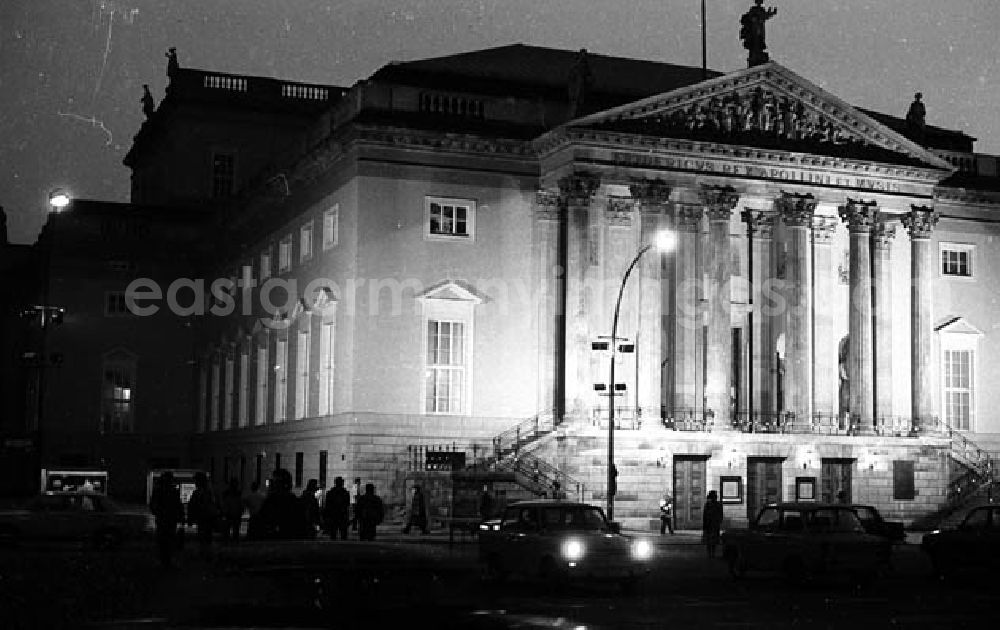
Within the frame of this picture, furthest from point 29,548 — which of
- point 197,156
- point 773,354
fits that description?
point 197,156

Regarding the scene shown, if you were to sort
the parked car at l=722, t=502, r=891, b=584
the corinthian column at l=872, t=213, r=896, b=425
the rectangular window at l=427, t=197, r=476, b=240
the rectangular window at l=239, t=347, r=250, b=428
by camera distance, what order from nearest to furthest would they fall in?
the parked car at l=722, t=502, r=891, b=584 → the rectangular window at l=427, t=197, r=476, b=240 → the corinthian column at l=872, t=213, r=896, b=425 → the rectangular window at l=239, t=347, r=250, b=428

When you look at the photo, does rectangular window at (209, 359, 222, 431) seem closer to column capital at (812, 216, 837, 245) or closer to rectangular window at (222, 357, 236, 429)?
rectangular window at (222, 357, 236, 429)

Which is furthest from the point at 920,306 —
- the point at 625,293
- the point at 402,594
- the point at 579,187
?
the point at 402,594

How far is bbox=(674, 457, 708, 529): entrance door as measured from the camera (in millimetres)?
53594

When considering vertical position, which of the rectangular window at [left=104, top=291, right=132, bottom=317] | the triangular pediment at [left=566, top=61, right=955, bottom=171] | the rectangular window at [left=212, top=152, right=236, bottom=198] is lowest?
the rectangular window at [left=104, top=291, right=132, bottom=317]

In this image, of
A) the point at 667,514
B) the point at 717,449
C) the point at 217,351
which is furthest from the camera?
the point at 217,351

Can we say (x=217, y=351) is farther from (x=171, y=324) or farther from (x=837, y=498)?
(x=837, y=498)

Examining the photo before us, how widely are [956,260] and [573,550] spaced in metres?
41.2

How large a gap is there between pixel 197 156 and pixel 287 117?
5.34 metres

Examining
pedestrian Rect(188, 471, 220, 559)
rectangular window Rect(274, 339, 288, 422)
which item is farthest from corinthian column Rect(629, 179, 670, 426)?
pedestrian Rect(188, 471, 220, 559)


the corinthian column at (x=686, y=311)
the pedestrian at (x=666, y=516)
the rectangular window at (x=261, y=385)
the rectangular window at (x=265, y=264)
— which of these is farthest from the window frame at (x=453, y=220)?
the rectangular window at (x=261, y=385)

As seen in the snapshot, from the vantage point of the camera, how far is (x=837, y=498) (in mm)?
55219

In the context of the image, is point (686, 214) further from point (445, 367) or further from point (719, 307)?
point (445, 367)

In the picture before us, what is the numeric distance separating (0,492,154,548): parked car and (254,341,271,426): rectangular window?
2695 cm
